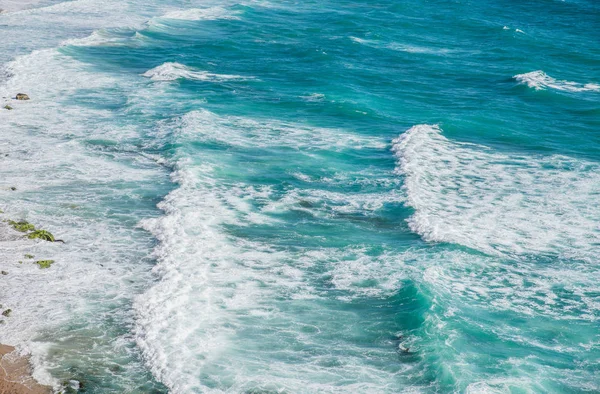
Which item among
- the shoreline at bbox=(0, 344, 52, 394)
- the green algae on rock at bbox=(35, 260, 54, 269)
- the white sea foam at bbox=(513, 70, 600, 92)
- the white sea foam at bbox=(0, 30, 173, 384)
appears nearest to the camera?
Result: the shoreline at bbox=(0, 344, 52, 394)

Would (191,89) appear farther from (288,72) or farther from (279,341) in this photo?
(279,341)

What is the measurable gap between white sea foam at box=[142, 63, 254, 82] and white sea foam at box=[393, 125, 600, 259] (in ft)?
46.7

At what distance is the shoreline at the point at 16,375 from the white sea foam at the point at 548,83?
35178 millimetres

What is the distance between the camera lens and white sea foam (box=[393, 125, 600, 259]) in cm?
2295

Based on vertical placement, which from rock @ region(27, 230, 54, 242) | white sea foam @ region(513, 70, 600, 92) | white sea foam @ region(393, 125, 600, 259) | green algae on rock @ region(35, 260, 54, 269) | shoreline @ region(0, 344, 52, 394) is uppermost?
white sea foam @ region(513, 70, 600, 92)

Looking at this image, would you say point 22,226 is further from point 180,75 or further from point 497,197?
point 180,75

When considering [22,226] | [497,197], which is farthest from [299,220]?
[22,226]

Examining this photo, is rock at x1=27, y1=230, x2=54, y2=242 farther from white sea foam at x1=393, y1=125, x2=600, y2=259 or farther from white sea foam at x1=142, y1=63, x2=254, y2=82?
white sea foam at x1=142, y1=63, x2=254, y2=82

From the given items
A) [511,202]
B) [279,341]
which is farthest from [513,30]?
[279,341]

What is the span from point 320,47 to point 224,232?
105 feet

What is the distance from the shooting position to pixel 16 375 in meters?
14.8

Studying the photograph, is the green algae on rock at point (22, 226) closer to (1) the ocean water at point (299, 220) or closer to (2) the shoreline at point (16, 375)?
(1) the ocean water at point (299, 220)

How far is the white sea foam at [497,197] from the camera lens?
75.3ft

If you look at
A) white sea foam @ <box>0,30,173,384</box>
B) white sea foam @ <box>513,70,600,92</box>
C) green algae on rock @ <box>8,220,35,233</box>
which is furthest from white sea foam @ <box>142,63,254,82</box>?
green algae on rock @ <box>8,220,35,233</box>
